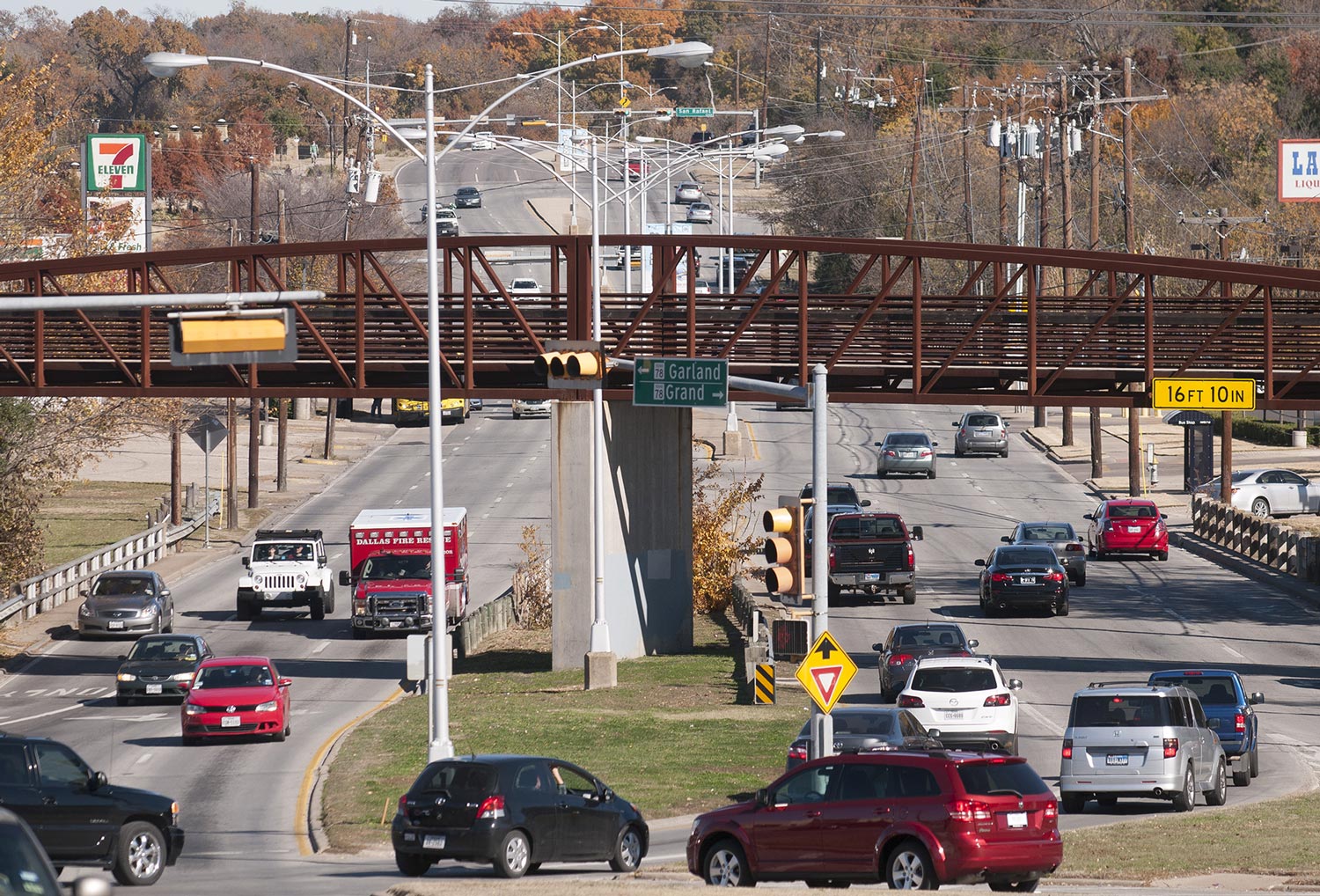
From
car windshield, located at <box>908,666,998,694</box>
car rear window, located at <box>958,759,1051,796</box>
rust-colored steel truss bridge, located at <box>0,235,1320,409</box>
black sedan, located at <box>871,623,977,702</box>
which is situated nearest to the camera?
car rear window, located at <box>958,759,1051,796</box>

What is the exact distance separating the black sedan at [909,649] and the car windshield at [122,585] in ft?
66.9

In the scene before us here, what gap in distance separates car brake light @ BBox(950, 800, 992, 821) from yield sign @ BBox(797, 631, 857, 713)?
4.14m

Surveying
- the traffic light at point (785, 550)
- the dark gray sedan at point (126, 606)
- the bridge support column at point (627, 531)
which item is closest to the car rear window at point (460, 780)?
the traffic light at point (785, 550)

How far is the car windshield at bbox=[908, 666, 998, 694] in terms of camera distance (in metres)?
29.4

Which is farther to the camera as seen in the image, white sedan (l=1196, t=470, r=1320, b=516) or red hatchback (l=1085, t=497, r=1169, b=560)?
white sedan (l=1196, t=470, r=1320, b=516)

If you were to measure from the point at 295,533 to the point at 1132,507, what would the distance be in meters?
25.2

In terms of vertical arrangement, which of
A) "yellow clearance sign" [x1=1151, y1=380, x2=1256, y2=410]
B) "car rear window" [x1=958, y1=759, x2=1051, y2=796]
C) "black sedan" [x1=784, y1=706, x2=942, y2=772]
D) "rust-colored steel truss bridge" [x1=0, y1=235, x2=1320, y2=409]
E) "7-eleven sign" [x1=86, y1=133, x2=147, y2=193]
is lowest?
"black sedan" [x1=784, y1=706, x2=942, y2=772]

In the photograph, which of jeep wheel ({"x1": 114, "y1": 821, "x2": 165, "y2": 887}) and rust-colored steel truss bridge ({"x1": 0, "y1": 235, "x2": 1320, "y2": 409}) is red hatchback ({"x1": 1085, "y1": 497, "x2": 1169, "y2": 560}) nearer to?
rust-colored steel truss bridge ({"x1": 0, "y1": 235, "x2": 1320, "y2": 409})

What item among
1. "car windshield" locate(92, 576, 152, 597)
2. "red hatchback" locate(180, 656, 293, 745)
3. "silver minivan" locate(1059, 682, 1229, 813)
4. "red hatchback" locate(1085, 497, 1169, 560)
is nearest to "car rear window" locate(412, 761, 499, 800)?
"silver minivan" locate(1059, 682, 1229, 813)

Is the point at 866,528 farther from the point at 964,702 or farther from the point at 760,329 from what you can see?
the point at 964,702

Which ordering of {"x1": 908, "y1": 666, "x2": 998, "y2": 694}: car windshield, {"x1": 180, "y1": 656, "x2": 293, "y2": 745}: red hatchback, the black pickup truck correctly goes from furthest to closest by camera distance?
the black pickup truck → {"x1": 180, "y1": 656, "x2": 293, "y2": 745}: red hatchback → {"x1": 908, "y1": 666, "x2": 998, "y2": 694}: car windshield

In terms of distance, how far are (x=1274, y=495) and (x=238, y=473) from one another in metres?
42.0

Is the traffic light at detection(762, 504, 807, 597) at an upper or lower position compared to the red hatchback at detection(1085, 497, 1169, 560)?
upper

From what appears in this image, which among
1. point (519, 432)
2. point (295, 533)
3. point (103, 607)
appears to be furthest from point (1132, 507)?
point (519, 432)
